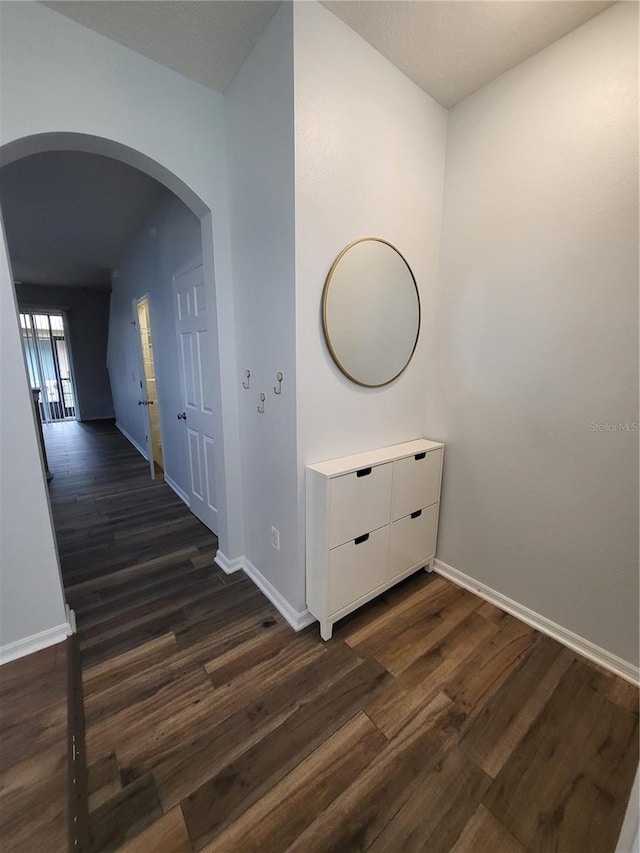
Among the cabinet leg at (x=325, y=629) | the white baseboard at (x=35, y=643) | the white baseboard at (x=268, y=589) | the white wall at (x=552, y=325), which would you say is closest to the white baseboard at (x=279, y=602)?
the white baseboard at (x=268, y=589)

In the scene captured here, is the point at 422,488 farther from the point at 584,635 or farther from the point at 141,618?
the point at 141,618

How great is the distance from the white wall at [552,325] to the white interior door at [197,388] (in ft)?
5.23

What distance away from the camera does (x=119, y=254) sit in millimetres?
4172

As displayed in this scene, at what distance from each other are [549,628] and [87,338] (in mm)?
8422

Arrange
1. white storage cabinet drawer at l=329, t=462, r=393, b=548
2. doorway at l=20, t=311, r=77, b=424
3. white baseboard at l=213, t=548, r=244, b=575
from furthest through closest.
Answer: doorway at l=20, t=311, r=77, b=424 < white baseboard at l=213, t=548, r=244, b=575 < white storage cabinet drawer at l=329, t=462, r=393, b=548

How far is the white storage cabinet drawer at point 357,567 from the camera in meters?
1.51

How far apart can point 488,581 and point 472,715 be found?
A: 725 mm

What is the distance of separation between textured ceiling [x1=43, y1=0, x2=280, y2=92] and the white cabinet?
72.5 inches

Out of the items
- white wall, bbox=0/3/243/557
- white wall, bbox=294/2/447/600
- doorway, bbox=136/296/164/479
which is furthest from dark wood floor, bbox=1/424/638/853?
doorway, bbox=136/296/164/479

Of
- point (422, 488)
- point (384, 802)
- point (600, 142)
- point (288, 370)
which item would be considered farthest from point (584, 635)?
point (600, 142)

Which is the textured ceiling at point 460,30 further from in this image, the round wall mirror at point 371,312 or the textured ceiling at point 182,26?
the round wall mirror at point 371,312

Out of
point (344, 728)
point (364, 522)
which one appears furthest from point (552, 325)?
point (344, 728)

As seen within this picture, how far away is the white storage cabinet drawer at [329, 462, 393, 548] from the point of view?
57.1 inches

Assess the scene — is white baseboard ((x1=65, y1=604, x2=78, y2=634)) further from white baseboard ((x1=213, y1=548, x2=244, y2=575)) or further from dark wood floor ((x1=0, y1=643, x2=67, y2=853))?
white baseboard ((x1=213, y1=548, x2=244, y2=575))
